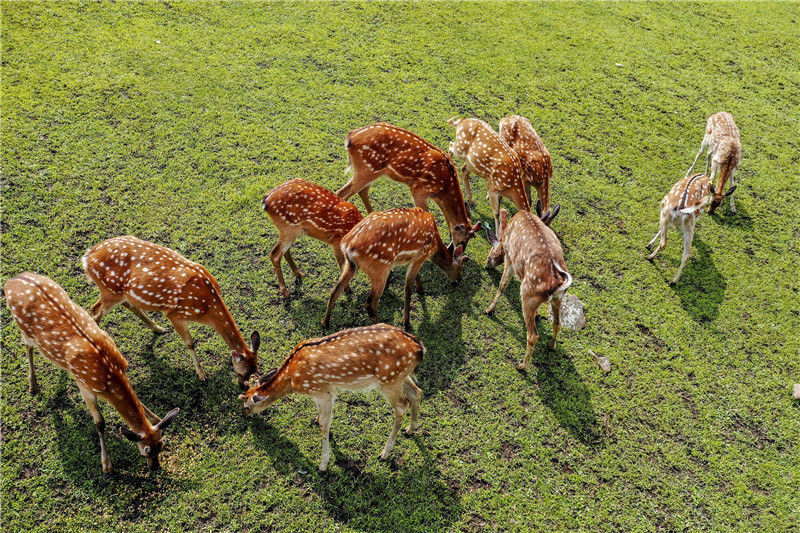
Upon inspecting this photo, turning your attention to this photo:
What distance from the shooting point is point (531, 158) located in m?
8.14

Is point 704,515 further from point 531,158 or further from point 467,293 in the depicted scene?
point 531,158

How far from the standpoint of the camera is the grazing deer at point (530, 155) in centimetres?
809

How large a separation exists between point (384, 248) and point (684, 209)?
410 centimetres

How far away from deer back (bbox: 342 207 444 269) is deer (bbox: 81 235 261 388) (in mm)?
1409

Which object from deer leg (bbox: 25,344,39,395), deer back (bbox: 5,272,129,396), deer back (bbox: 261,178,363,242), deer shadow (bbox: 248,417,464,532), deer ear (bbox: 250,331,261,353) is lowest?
deer shadow (bbox: 248,417,464,532)

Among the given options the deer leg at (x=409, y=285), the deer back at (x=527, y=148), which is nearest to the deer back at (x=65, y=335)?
the deer leg at (x=409, y=285)

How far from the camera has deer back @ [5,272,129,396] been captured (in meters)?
5.25

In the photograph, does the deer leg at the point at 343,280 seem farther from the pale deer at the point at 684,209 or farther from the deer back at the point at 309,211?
the pale deer at the point at 684,209

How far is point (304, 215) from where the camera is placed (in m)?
6.71

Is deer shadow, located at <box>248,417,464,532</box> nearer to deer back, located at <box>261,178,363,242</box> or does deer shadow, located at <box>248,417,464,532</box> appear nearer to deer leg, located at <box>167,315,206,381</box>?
deer leg, located at <box>167,315,206,381</box>

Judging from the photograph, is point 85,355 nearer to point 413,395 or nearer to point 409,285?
point 413,395

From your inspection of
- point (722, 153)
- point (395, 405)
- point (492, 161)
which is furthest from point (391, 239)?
point (722, 153)

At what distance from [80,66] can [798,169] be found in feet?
39.6

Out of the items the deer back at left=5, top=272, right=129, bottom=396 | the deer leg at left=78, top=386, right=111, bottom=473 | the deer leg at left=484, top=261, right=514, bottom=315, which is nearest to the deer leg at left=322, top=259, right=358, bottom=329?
the deer leg at left=484, top=261, right=514, bottom=315
